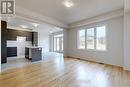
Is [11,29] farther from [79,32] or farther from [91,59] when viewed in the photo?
[91,59]

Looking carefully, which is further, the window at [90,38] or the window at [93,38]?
the window at [90,38]

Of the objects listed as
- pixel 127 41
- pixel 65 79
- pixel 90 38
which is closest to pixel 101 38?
pixel 90 38

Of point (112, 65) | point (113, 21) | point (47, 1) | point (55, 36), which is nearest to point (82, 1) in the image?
point (47, 1)

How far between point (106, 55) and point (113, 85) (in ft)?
9.31

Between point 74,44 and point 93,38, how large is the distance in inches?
70.6

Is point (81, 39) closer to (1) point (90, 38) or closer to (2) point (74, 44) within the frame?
(2) point (74, 44)

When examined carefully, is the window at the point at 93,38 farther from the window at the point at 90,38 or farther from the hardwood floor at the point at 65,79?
the hardwood floor at the point at 65,79

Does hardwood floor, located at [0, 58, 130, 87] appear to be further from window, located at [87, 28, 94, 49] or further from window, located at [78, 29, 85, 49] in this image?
window, located at [78, 29, 85, 49]

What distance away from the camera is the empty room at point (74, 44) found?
9.82ft

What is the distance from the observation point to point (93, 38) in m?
6.06

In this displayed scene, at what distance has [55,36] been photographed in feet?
42.7

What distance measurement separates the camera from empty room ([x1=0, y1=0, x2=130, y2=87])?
2992mm

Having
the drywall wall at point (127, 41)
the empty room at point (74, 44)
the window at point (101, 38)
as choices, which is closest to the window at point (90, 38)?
the empty room at point (74, 44)

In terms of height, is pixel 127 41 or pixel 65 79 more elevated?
pixel 127 41
